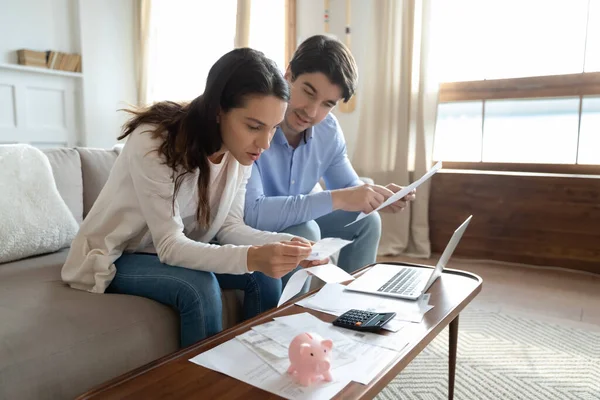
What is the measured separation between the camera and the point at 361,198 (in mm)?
1352

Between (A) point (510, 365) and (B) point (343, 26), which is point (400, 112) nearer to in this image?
(B) point (343, 26)

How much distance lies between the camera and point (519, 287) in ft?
7.29

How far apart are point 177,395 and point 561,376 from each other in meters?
1.24

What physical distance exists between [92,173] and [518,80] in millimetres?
2245

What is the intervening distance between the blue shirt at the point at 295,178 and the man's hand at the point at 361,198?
0.10ft

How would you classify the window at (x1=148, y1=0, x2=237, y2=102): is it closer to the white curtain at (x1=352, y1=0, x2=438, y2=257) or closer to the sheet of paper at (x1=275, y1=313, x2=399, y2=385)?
the white curtain at (x1=352, y1=0, x2=438, y2=257)

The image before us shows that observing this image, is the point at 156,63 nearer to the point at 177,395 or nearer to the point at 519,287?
the point at 519,287

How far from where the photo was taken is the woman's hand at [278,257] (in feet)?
2.93

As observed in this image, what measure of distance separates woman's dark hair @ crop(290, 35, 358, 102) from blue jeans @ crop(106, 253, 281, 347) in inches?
25.8

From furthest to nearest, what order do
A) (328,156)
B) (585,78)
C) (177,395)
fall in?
(585,78) < (328,156) < (177,395)

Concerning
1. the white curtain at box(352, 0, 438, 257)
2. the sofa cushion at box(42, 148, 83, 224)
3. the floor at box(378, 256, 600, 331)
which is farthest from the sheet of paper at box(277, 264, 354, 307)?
the white curtain at box(352, 0, 438, 257)

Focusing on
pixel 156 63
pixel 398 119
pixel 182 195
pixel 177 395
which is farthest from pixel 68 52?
pixel 177 395

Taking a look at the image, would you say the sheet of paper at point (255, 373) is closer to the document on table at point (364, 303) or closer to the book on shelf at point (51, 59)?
the document on table at point (364, 303)

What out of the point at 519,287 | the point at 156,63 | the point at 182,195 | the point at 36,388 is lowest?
the point at 519,287
